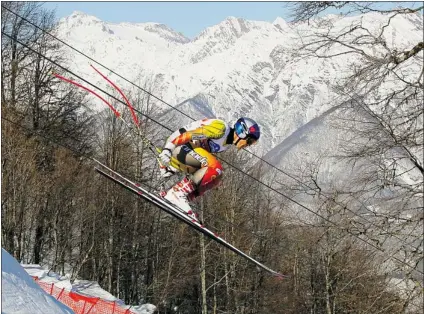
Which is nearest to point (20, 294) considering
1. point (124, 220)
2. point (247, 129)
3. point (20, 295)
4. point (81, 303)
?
point (20, 295)

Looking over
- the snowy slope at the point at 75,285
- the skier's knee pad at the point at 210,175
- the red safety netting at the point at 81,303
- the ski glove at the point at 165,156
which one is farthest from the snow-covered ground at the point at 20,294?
the snowy slope at the point at 75,285

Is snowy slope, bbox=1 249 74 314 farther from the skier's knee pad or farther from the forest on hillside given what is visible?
the forest on hillside

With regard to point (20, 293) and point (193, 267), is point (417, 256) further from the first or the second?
point (193, 267)

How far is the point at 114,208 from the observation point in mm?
31484

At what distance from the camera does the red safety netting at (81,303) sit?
18766mm

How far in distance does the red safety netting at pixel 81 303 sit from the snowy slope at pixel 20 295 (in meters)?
10.3

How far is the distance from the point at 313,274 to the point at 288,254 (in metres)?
2.05

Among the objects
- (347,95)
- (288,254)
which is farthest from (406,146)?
(288,254)

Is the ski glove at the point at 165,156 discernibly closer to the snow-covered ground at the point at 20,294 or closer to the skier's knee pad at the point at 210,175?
the skier's knee pad at the point at 210,175

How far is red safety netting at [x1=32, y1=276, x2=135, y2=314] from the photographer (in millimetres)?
18766

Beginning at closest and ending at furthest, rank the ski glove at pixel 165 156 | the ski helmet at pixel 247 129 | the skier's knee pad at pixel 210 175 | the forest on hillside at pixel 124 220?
the ski helmet at pixel 247 129
the ski glove at pixel 165 156
the skier's knee pad at pixel 210 175
the forest on hillside at pixel 124 220

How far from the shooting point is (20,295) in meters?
7.48

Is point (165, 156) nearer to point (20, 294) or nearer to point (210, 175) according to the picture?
point (210, 175)

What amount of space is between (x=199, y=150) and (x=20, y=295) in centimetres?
306
